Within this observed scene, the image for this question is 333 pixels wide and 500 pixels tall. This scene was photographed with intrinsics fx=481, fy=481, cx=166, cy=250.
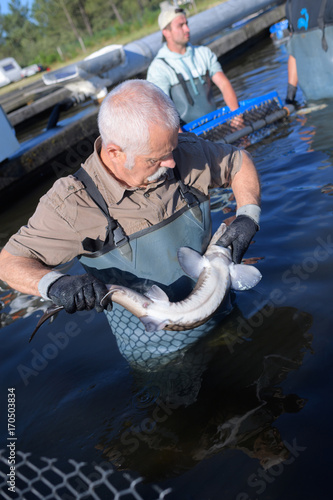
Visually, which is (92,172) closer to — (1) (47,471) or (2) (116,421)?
(2) (116,421)

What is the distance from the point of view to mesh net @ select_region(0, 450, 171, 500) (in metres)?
2.79

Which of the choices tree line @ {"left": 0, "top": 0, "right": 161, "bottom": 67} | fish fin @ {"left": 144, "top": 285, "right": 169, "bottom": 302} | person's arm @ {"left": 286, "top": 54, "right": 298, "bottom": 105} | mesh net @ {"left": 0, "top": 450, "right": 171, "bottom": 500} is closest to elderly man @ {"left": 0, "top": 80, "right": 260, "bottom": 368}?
fish fin @ {"left": 144, "top": 285, "right": 169, "bottom": 302}

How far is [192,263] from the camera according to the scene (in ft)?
9.95

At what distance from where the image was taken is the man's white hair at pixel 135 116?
2.69 metres

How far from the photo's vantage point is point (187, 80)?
6.94 meters

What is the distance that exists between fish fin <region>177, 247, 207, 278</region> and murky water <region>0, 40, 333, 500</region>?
2.81ft

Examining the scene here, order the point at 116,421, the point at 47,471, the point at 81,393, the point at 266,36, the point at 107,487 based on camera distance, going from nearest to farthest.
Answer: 1. the point at 107,487
2. the point at 47,471
3. the point at 116,421
4. the point at 81,393
5. the point at 266,36

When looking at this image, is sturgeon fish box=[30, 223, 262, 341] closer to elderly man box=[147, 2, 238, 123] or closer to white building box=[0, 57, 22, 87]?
elderly man box=[147, 2, 238, 123]

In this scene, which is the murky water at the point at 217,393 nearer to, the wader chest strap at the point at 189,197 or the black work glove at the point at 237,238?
the black work glove at the point at 237,238

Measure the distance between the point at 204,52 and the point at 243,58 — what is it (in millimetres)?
10187

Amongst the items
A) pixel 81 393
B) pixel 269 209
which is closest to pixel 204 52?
pixel 269 209

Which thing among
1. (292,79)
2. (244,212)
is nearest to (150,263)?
(244,212)

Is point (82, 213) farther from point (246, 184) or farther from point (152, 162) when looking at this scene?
point (246, 184)

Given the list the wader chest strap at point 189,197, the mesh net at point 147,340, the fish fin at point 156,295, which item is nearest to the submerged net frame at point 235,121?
the wader chest strap at point 189,197
